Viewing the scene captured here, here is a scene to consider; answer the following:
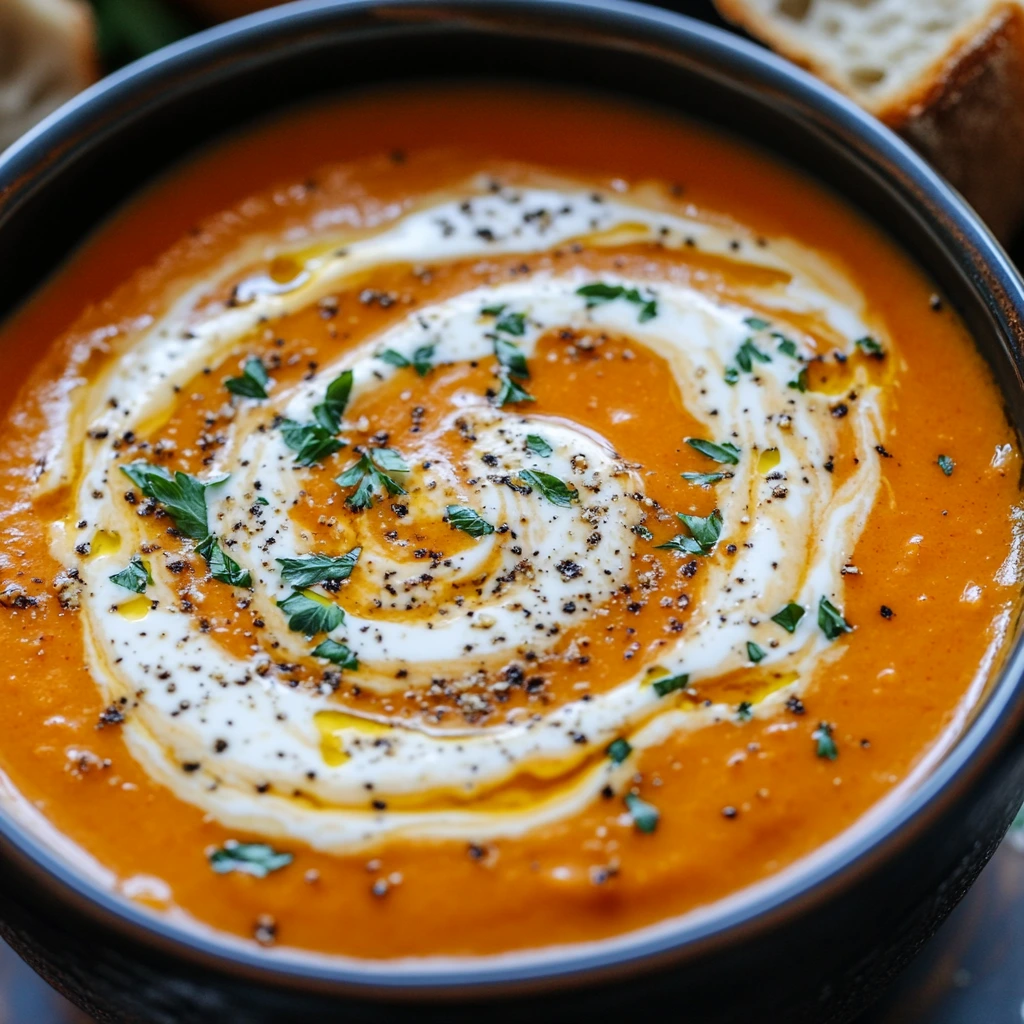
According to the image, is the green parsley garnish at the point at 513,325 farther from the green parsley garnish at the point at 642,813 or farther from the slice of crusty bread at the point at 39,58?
the slice of crusty bread at the point at 39,58

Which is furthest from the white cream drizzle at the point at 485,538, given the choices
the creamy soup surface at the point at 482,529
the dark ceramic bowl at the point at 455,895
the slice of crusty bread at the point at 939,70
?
the slice of crusty bread at the point at 939,70

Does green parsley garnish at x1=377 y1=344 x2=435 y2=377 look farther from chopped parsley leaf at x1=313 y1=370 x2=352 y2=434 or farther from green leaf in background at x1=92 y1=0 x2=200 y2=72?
green leaf in background at x1=92 y1=0 x2=200 y2=72

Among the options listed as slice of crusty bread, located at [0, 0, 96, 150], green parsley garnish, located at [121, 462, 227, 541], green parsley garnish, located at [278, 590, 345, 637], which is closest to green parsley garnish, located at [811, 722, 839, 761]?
green parsley garnish, located at [278, 590, 345, 637]

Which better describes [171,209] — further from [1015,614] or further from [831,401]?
[1015,614]

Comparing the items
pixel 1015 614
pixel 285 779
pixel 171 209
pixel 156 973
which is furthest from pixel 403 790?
pixel 171 209

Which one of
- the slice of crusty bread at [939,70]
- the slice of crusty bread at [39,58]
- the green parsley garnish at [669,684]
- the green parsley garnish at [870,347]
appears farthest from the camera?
the slice of crusty bread at [39,58]
